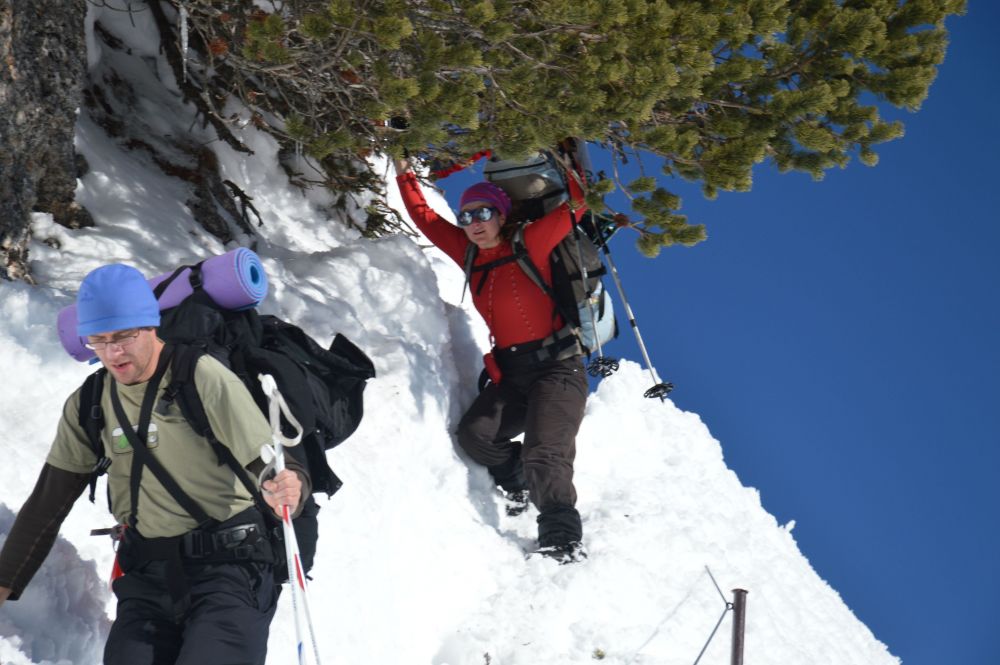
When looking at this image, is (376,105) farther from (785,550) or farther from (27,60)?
(785,550)

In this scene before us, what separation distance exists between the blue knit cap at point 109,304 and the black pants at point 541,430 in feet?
12.3

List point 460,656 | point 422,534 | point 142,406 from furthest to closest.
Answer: point 422,534, point 460,656, point 142,406

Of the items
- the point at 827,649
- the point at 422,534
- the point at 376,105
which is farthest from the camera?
the point at 827,649

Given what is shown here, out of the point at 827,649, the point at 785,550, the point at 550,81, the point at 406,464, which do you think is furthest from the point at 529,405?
the point at 785,550

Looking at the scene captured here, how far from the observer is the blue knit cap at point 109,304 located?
3.38 m

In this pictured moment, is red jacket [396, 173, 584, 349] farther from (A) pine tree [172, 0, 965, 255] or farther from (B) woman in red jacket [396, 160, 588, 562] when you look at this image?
(A) pine tree [172, 0, 965, 255]

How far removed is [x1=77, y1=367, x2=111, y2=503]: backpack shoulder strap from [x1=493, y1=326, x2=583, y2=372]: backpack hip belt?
3786mm

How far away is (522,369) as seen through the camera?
717 cm

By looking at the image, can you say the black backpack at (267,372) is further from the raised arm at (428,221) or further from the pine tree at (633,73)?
the raised arm at (428,221)

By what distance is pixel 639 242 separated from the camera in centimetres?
609

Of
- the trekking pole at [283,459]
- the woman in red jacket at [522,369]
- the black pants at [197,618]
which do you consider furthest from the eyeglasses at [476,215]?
the black pants at [197,618]

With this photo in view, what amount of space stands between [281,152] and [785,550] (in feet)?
20.6

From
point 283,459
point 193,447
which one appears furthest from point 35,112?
point 283,459

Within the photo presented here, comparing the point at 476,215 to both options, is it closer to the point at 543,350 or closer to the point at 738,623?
the point at 543,350
